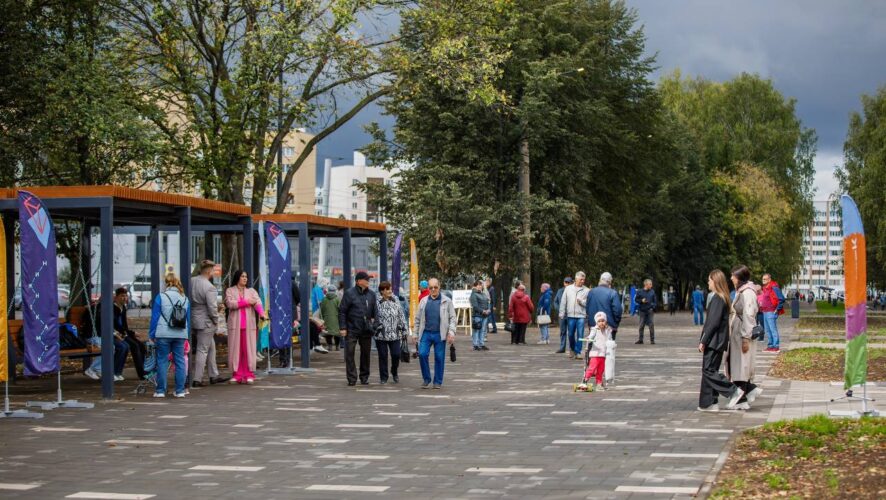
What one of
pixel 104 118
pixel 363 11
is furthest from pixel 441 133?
pixel 104 118

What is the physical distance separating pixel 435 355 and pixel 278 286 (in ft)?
12.3

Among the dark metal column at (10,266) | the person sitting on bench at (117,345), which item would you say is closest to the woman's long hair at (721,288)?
the person sitting on bench at (117,345)

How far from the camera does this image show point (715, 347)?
14797 millimetres

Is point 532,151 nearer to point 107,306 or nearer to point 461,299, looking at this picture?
point 461,299

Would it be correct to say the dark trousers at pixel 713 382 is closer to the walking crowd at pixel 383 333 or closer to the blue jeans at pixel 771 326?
the walking crowd at pixel 383 333

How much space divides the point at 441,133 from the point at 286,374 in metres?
25.1

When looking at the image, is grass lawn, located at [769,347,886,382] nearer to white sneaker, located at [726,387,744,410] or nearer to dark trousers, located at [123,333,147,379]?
white sneaker, located at [726,387,744,410]

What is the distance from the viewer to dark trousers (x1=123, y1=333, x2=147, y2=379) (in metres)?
20.1

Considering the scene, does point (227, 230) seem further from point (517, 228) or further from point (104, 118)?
→ point (517, 228)

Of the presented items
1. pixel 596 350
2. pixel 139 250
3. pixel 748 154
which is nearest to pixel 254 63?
pixel 596 350

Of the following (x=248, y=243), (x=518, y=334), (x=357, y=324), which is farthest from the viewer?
(x=518, y=334)

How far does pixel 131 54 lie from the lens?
2639 cm

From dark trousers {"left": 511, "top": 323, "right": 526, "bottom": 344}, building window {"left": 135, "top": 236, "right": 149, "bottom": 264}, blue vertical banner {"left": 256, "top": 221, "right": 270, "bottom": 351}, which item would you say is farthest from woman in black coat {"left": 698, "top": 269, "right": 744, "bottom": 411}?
building window {"left": 135, "top": 236, "right": 149, "bottom": 264}

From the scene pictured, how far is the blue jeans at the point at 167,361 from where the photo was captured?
56.2ft
